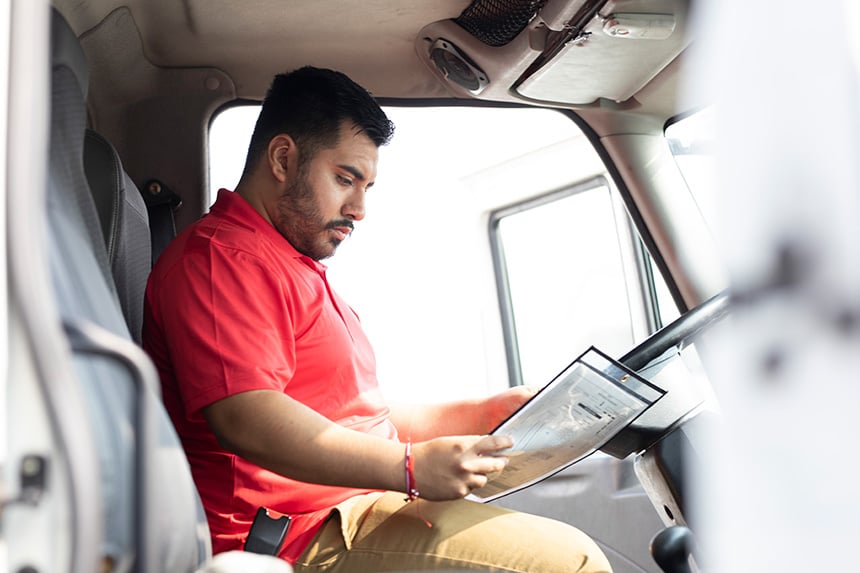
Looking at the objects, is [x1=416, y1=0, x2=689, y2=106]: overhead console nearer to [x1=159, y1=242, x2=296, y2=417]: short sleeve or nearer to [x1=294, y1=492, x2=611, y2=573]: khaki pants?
[x1=159, y1=242, x2=296, y2=417]: short sleeve

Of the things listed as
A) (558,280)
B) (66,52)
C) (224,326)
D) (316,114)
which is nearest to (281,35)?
(316,114)

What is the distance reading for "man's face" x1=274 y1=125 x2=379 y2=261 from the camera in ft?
5.57

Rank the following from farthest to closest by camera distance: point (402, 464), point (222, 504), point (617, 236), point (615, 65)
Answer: point (617, 236) → point (615, 65) → point (222, 504) → point (402, 464)

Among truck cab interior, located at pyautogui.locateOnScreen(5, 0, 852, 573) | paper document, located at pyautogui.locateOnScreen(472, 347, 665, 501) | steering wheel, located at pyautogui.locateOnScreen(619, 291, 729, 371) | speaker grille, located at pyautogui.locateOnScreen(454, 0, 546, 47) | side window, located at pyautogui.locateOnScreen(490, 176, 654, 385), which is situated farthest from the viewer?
side window, located at pyautogui.locateOnScreen(490, 176, 654, 385)

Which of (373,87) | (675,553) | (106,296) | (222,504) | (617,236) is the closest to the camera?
(106,296)

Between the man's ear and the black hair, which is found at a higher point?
the black hair

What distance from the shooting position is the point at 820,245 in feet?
2.18

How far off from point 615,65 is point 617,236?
1.09 metres

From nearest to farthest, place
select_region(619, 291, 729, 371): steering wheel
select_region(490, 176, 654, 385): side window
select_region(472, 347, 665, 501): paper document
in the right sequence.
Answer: select_region(472, 347, 665, 501): paper document → select_region(619, 291, 729, 371): steering wheel → select_region(490, 176, 654, 385): side window

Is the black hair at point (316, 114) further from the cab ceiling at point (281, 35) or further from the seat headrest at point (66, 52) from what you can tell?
the seat headrest at point (66, 52)

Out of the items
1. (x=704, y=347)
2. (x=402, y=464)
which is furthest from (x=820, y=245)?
(x=704, y=347)

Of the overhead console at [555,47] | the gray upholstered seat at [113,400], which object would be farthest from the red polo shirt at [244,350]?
the overhead console at [555,47]

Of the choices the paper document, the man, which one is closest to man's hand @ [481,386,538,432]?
the man

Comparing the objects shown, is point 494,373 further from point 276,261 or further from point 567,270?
point 276,261
